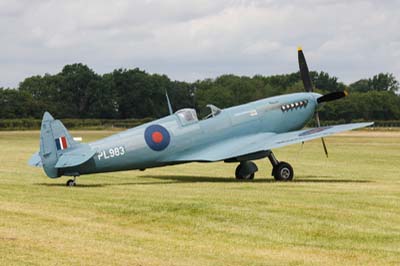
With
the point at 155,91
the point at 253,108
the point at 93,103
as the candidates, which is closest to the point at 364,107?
the point at 155,91

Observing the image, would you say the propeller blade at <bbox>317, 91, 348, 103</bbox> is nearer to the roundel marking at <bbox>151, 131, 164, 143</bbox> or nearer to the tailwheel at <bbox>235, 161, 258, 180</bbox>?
the tailwheel at <bbox>235, 161, 258, 180</bbox>

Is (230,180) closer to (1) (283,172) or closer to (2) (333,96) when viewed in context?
(1) (283,172)

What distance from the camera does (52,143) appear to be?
1948 centimetres

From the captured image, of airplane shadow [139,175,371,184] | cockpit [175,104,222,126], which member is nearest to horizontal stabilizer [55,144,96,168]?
cockpit [175,104,222,126]

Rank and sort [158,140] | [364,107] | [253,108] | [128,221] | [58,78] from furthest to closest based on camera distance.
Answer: [58,78] → [364,107] → [253,108] → [158,140] → [128,221]

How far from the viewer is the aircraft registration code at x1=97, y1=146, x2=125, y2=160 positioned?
20000 millimetres

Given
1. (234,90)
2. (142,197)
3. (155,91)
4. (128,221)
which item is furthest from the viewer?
(155,91)

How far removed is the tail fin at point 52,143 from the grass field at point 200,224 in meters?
0.56

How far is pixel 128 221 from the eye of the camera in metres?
13.4

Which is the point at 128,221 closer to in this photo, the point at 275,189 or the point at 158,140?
the point at 275,189

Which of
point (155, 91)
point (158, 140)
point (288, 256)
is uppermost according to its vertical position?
point (155, 91)

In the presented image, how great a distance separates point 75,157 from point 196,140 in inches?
144

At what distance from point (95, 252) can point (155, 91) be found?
11424cm

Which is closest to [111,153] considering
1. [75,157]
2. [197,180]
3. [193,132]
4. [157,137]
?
[75,157]
